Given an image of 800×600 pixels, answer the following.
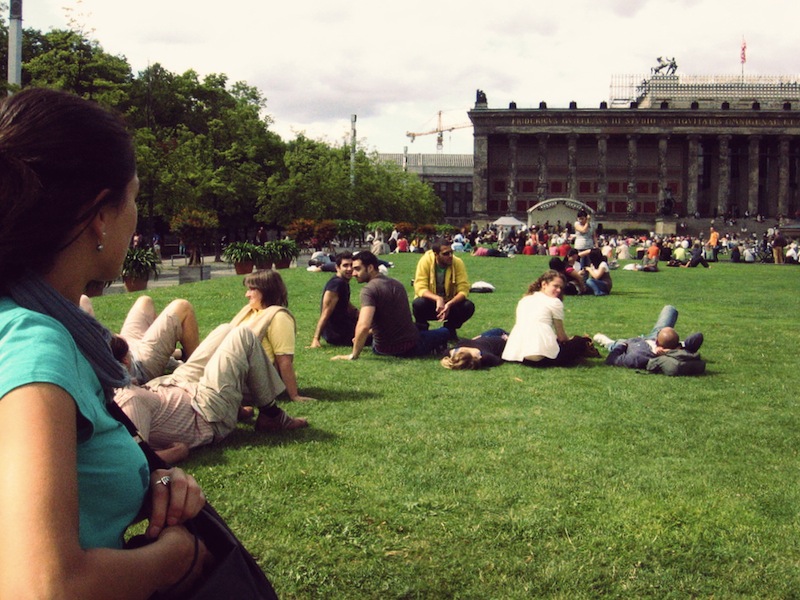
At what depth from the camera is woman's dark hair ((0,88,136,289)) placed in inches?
55.2

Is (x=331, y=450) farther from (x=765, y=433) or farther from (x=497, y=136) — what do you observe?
(x=497, y=136)

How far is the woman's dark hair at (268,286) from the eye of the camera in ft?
23.3

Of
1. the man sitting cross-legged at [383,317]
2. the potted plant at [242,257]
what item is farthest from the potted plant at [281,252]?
the man sitting cross-legged at [383,317]

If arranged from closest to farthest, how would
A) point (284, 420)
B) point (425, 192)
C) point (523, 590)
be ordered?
point (523, 590)
point (284, 420)
point (425, 192)

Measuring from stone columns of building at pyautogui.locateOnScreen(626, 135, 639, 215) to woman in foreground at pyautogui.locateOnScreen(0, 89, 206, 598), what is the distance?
3530 inches

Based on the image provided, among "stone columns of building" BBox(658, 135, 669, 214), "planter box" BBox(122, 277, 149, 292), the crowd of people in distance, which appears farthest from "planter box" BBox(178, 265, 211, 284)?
"stone columns of building" BBox(658, 135, 669, 214)

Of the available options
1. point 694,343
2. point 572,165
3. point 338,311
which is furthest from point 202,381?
point 572,165

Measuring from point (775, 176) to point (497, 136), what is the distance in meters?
31.0

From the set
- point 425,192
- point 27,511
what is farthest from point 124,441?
point 425,192

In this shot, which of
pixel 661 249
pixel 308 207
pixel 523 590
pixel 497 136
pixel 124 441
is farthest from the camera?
pixel 497 136

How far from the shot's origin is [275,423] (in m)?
5.95

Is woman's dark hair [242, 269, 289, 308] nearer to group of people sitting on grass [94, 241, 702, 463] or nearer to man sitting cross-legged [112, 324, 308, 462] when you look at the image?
group of people sitting on grass [94, 241, 702, 463]

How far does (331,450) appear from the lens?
549 centimetres

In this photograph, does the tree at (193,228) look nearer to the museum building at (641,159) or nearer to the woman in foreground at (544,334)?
the woman in foreground at (544,334)
